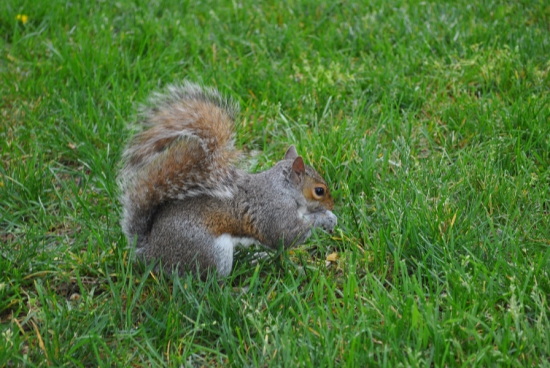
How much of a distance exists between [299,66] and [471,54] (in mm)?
886

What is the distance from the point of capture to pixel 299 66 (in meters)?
3.40

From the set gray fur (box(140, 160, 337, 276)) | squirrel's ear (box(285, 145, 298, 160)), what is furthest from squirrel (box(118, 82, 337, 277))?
squirrel's ear (box(285, 145, 298, 160))

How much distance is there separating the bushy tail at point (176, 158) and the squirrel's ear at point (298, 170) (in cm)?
21

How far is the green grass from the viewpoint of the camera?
69.3 inches

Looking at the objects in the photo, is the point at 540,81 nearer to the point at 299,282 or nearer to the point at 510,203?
the point at 510,203

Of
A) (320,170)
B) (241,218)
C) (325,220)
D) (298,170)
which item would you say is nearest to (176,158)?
(241,218)

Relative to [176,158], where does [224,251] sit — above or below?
below

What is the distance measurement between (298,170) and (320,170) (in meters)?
0.36

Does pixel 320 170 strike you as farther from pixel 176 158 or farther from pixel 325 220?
pixel 176 158

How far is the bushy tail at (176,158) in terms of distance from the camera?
6.69ft

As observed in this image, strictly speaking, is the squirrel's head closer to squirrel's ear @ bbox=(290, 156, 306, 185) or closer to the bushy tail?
squirrel's ear @ bbox=(290, 156, 306, 185)

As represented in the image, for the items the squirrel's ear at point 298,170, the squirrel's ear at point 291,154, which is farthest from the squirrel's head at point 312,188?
the squirrel's ear at point 291,154

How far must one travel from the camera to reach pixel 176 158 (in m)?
2.06

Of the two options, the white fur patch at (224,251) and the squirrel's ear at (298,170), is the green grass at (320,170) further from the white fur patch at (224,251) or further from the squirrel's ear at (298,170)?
the squirrel's ear at (298,170)
